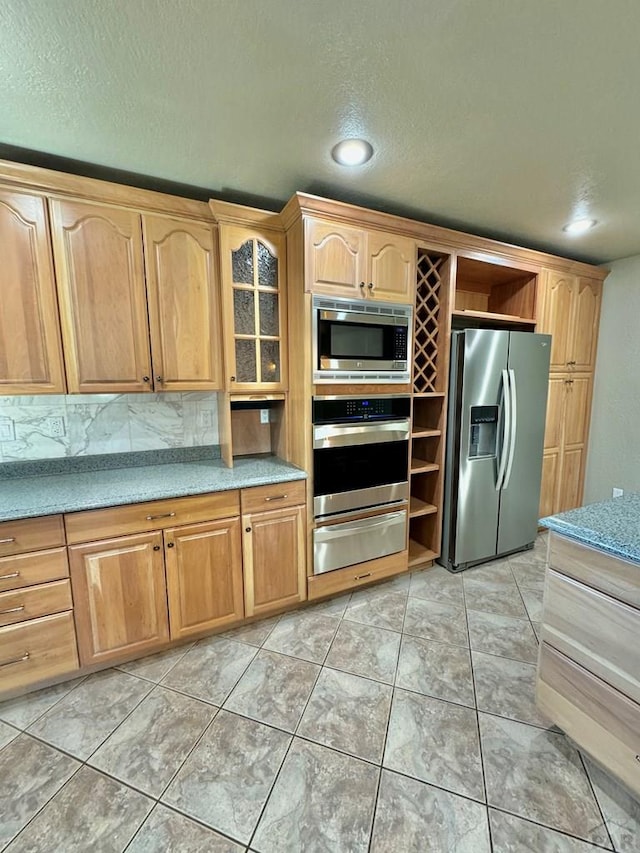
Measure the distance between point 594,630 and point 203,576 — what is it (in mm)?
1762

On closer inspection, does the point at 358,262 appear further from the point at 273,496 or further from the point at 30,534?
the point at 30,534

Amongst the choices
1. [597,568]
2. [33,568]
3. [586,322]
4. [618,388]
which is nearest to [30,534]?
[33,568]

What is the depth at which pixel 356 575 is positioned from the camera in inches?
94.6

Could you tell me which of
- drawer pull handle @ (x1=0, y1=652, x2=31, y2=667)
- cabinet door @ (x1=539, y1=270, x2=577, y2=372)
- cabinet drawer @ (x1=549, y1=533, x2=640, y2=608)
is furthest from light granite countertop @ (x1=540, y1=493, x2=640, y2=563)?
drawer pull handle @ (x1=0, y1=652, x2=31, y2=667)

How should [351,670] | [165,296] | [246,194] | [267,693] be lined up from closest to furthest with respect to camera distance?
1. [267,693]
2. [351,670]
3. [165,296]
4. [246,194]

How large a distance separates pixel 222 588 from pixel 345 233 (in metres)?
2.16

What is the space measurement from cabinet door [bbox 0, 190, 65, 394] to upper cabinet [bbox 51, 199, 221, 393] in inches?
2.1

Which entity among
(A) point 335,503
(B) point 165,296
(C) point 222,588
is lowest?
(C) point 222,588

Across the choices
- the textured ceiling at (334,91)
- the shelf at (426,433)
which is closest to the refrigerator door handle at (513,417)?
the shelf at (426,433)

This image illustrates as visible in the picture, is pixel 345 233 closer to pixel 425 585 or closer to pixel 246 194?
pixel 246 194

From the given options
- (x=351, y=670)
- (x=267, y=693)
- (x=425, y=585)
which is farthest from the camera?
(x=425, y=585)

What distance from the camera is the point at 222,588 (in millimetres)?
2004

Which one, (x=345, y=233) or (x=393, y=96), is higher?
(x=393, y=96)

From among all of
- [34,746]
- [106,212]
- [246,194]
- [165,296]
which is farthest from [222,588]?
[246,194]
